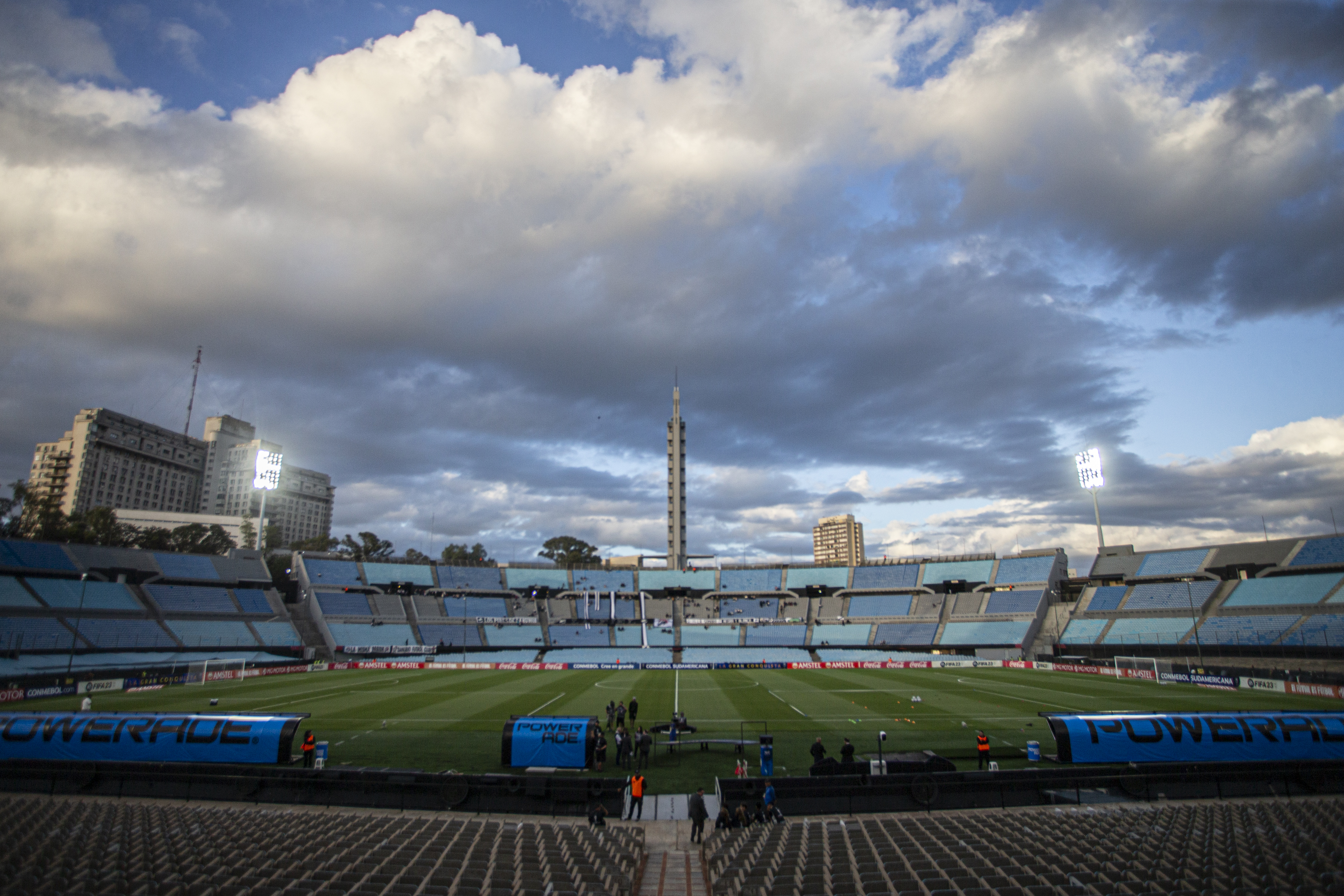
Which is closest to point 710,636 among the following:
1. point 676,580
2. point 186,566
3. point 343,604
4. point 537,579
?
point 676,580

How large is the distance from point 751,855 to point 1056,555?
7926 centimetres

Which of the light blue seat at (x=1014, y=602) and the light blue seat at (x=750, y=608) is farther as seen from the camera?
the light blue seat at (x=750, y=608)

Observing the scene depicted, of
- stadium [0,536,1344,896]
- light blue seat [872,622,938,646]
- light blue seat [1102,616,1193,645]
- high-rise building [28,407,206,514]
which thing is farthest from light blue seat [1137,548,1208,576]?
high-rise building [28,407,206,514]

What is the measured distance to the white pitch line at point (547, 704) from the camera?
33.7m

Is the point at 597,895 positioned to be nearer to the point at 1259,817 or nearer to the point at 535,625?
the point at 1259,817

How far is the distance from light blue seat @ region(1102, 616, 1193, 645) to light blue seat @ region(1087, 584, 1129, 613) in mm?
3050

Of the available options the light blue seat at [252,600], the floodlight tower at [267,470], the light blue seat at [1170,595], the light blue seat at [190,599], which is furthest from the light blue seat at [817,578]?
the floodlight tower at [267,470]

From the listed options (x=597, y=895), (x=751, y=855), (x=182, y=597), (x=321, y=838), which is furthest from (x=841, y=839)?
(x=182, y=597)

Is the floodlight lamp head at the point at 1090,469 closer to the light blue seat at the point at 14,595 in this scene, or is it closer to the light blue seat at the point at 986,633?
the light blue seat at the point at 986,633

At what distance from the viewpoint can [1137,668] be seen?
52.5 metres

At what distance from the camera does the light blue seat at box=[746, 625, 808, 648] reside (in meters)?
78.6

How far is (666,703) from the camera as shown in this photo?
37156mm

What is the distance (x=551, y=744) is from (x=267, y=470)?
77.7m

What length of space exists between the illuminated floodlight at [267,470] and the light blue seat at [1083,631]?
9279cm
